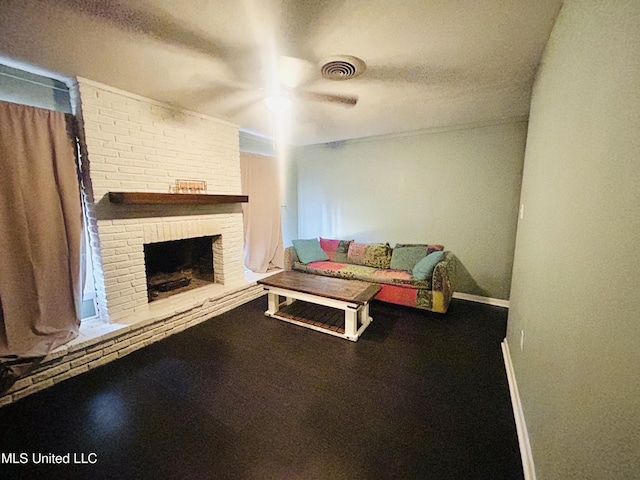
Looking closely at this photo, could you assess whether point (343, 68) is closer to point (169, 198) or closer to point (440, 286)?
point (169, 198)

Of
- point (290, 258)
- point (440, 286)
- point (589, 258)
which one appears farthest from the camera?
point (290, 258)

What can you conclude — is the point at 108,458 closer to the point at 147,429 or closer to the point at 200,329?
the point at 147,429

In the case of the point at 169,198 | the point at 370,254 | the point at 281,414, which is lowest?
the point at 281,414

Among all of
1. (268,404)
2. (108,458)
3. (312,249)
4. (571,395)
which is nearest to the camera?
(571,395)

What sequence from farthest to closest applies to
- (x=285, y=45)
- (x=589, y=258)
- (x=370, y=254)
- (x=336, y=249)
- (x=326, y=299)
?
1. (x=336, y=249)
2. (x=370, y=254)
3. (x=326, y=299)
4. (x=285, y=45)
5. (x=589, y=258)

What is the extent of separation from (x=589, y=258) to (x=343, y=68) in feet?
6.18

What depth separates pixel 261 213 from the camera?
4191 mm

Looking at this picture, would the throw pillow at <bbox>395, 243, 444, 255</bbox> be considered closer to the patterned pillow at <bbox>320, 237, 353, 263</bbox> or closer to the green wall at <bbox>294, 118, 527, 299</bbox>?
the green wall at <bbox>294, 118, 527, 299</bbox>

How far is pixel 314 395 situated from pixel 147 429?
1.09 meters

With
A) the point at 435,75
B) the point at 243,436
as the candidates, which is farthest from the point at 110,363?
the point at 435,75

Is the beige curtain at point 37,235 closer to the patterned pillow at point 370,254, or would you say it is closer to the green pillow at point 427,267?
the patterned pillow at point 370,254

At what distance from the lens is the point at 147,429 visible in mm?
Answer: 1629

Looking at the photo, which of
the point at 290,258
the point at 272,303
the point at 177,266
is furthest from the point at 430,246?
the point at 177,266

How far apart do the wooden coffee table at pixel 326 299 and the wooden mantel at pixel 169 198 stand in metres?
1.15
